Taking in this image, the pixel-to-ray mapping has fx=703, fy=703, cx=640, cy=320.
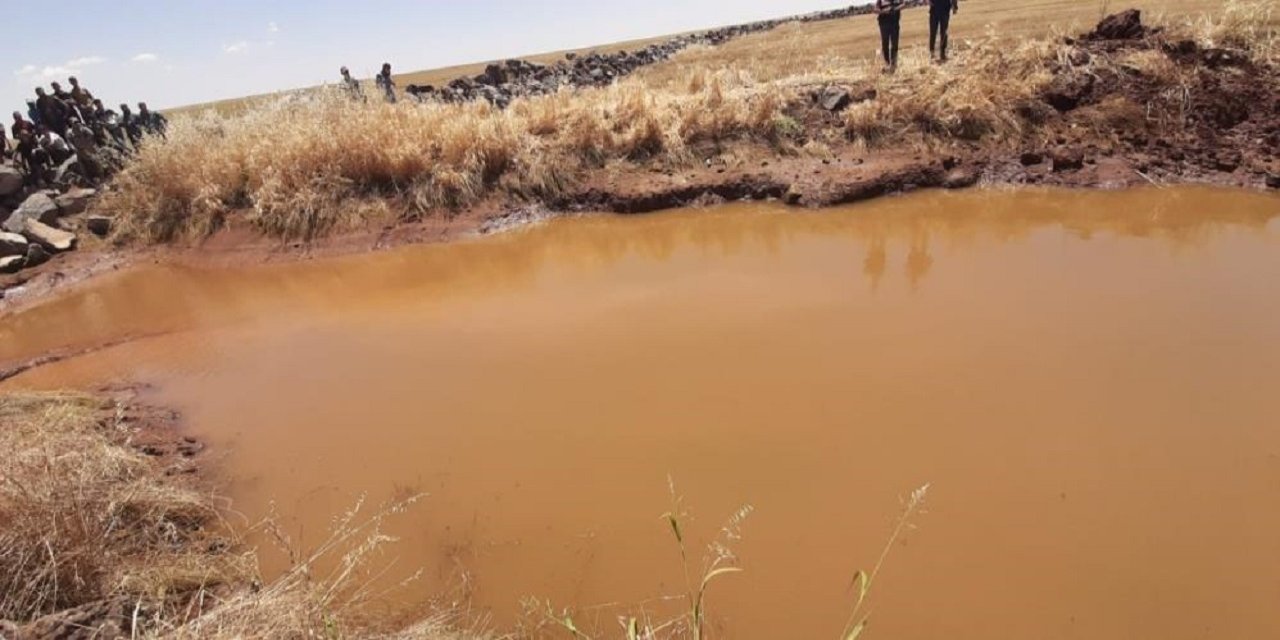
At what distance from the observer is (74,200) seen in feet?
32.9

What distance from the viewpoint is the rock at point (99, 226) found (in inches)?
380

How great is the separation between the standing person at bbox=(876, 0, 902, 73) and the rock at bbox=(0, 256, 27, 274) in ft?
38.2

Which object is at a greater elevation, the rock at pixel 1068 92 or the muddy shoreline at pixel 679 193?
the rock at pixel 1068 92

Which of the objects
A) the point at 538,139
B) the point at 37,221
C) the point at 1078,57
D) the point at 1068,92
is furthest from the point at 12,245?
the point at 1078,57

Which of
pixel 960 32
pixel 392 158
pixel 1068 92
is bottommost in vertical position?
pixel 1068 92

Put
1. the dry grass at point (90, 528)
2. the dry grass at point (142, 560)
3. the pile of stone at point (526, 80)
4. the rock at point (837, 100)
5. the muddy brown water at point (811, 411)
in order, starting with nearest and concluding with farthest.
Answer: the dry grass at point (142, 560), the dry grass at point (90, 528), the muddy brown water at point (811, 411), the rock at point (837, 100), the pile of stone at point (526, 80)

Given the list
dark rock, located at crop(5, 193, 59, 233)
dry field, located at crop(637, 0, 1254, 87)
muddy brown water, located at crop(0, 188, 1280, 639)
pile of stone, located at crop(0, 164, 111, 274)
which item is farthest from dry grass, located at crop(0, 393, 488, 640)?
dry field, located at crop(637, 0, 1254, 87)

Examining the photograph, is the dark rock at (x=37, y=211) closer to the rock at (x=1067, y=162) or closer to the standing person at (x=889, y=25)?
the standing person at (x=889, y=25)

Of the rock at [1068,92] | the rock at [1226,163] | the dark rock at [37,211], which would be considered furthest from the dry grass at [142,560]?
the rock at [1068,92]

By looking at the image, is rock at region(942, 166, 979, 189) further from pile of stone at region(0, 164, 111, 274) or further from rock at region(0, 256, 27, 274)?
rock at region(0, 256, 27, 274)

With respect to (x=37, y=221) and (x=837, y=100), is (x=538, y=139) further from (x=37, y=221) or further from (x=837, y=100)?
(x=37, y=221)

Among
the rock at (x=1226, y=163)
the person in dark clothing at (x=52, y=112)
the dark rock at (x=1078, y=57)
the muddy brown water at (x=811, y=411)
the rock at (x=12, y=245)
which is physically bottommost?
the muddy brown water at (x=811, y=411)

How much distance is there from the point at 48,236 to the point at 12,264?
62 centimetres

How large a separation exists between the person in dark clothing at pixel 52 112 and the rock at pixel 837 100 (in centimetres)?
1239
